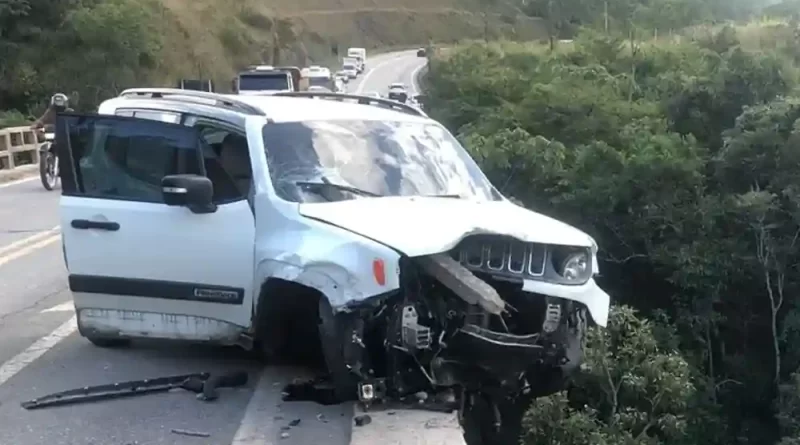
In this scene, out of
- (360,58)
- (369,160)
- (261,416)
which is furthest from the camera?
(360,58)

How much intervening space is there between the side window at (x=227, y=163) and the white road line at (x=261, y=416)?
1.18 metres

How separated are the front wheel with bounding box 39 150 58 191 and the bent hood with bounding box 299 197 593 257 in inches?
501

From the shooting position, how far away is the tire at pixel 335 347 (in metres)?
5.11

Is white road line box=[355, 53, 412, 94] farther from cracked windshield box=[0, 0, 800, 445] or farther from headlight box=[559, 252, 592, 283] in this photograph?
headlight box=[559, 252, 592, 283]

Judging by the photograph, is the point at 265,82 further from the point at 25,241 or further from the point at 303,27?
the point at 303,27

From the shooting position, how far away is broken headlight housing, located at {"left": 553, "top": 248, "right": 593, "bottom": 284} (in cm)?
515

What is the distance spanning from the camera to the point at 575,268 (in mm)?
5168

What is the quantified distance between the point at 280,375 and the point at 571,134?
21.9 metres

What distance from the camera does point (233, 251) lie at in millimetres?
5730

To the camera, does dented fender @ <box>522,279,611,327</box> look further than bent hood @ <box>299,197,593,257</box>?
Yes

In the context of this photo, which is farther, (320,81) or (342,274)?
(320,81)

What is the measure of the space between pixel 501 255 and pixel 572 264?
0.38 meters

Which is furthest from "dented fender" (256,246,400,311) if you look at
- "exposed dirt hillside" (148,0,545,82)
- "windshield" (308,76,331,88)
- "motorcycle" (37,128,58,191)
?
"exposed dirt hillside" (148,0,545,82)

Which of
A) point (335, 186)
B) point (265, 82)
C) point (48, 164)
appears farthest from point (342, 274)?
point (265, 82)
